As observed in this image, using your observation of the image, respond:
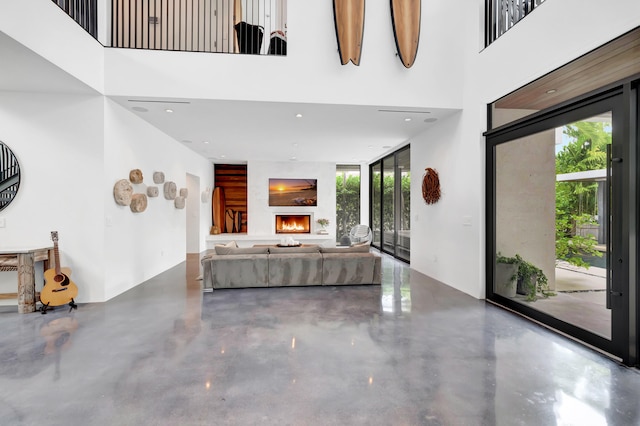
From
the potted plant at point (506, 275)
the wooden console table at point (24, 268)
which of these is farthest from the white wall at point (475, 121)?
the wooden console table at point (24, 268)

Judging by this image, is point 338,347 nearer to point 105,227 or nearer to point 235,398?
point 235,398

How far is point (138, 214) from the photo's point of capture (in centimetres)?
530

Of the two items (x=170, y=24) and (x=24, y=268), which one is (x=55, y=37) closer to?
(x=24, y=268)

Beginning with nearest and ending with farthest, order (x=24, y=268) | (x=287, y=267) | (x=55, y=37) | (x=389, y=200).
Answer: (x=55, y=37) < (x=24, y=268) < (x=287, y=267) < (x=389, y=200)

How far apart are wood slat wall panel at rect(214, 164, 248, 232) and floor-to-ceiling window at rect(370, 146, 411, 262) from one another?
4186mm

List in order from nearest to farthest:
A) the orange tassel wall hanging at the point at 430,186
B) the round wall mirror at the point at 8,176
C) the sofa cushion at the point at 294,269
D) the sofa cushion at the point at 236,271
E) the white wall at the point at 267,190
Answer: the round wall mirror at the point at 8,176
the sofa cushion at the point at 236,271
the sofa cushion at the point at 294,269
the orange tassel wall hanging at the point at 430,186
the white wall at the point at 267,190

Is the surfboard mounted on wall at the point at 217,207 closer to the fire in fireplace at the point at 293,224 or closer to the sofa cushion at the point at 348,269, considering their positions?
the fire in fireplace at the point at 293,224

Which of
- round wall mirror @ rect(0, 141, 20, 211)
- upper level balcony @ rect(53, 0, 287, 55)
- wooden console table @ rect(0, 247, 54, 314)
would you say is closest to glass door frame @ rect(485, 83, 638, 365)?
upper level balcony @ rect(53, 0, 287, 55)

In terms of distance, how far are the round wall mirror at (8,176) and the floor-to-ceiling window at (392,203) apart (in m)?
6.73

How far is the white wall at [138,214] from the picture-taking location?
14.8ft

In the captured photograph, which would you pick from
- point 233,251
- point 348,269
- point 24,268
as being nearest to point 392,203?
point 348,269

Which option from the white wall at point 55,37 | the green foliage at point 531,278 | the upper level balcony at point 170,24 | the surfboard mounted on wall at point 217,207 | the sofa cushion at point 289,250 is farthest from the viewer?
the surfboard mounted on wall at point 217,207

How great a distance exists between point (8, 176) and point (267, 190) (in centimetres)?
644

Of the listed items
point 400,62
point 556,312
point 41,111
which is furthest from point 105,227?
point 556,312
